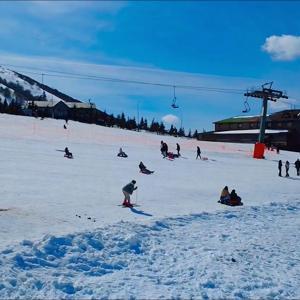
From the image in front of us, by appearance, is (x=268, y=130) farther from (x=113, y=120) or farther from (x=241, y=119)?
(x=113, y=120)

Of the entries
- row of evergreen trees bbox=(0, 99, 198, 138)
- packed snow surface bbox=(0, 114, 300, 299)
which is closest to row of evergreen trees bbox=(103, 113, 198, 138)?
row of evergreen trees bbox=(0, 99, 198, 138)

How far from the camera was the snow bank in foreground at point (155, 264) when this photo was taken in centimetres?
1103

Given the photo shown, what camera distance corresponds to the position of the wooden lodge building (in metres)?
79.3

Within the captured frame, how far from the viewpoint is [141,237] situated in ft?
49.8

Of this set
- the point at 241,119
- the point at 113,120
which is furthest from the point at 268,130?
the point at 113,120

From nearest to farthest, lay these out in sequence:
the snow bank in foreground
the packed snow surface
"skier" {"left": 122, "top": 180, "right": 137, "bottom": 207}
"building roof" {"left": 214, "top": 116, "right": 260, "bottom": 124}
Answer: the snow bank in foreground, the packed snow surface, "skier" {"left": 122, "top": 180, "right": 137, "bottom": 207}, "building roof" {"left": 214, "top": 116, "right": 260, "bottom": 124}

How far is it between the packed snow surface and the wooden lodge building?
4539cm

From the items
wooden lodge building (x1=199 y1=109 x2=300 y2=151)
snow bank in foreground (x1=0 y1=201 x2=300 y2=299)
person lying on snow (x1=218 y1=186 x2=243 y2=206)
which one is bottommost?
snow bank in foreground (x1=0 y1=201 x2=300 y2=299)

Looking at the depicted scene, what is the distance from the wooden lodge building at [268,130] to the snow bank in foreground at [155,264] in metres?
54.6

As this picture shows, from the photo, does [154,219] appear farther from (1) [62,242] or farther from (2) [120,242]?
(1) [62,242]

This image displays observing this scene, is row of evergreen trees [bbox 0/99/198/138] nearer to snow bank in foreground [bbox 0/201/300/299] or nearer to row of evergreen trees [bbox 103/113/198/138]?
row of evergreen trees [bbox 103/113/198/138]

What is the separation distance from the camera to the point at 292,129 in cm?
8150

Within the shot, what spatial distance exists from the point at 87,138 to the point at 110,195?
3616cm

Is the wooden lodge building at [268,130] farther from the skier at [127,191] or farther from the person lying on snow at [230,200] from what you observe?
the skier at [127,191]
